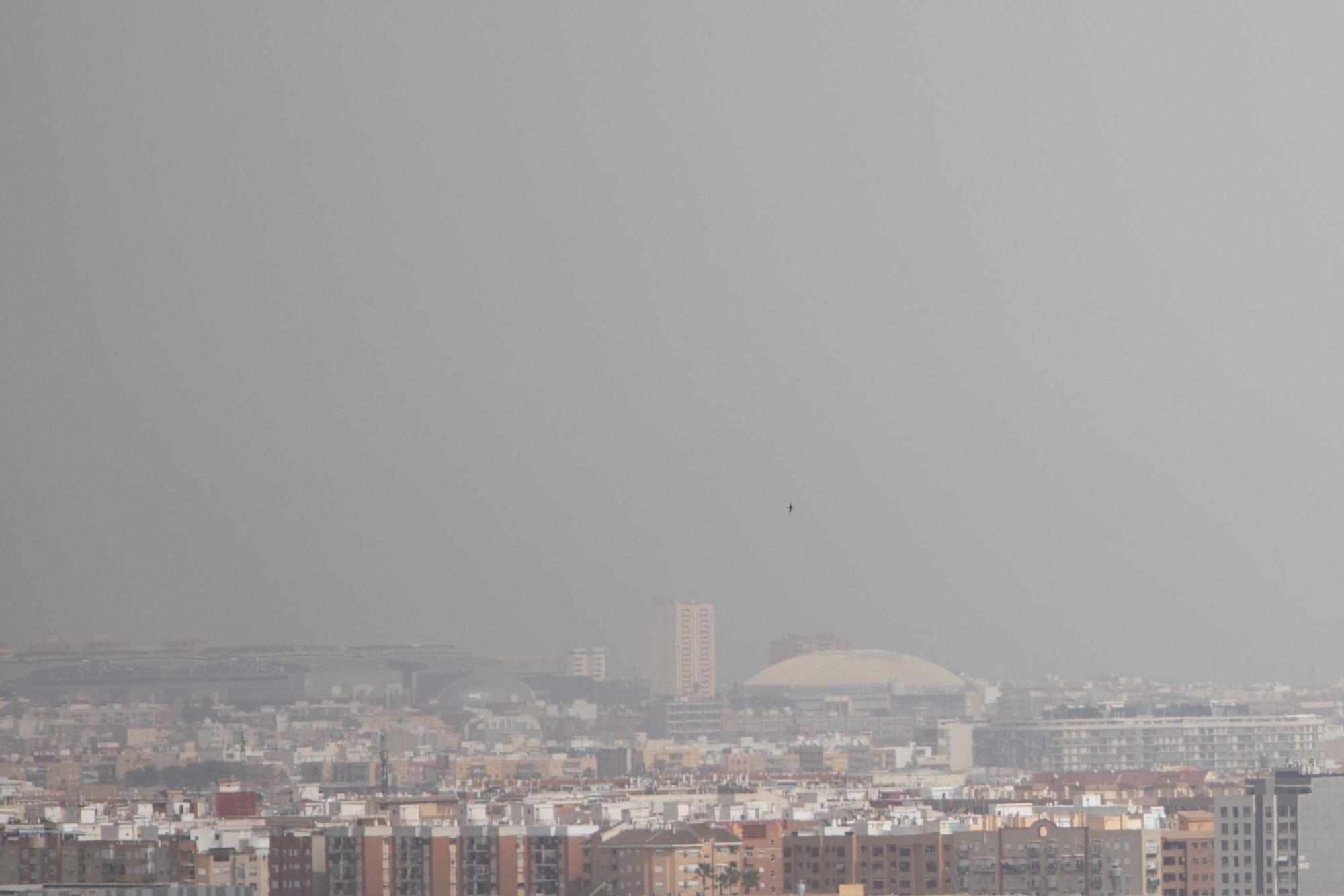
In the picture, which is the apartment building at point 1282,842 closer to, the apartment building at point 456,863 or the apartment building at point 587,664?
the apartment building at point 456,863

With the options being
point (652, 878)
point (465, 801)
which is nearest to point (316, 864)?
point (652, 878)

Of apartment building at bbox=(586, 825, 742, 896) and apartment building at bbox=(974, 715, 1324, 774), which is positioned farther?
apartment building at bbox=(974, 715, 1324, 774)

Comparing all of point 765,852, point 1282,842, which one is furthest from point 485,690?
point 765,852

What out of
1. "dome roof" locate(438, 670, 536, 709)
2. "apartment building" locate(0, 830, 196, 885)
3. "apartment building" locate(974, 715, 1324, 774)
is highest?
"dome roof" locate(438, 670, 536, 709)

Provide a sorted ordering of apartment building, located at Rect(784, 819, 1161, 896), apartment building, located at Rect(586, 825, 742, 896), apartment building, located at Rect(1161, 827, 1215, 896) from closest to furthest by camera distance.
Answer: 1. apartment building, located at Rect(784, 819, 1161, 896)
2. apartment building, located at Rect(586, 825, 742, 896)
3. apartment building, located at Rect(1161, 827, 1215, 896)

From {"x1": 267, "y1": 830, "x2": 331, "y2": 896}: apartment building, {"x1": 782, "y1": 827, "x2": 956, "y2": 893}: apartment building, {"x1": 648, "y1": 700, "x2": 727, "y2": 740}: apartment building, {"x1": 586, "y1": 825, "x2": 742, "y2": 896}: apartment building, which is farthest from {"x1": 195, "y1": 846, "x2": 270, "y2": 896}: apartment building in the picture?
{"x1": 648, "y1": 700, "x2": 727, "y2": 740}: apartment building

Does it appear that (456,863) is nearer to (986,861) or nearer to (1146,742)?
(986,861)

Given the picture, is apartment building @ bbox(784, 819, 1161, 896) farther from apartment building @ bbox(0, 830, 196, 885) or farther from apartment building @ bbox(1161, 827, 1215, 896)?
apartment building @ bbox(0, 830, 196, 885)
